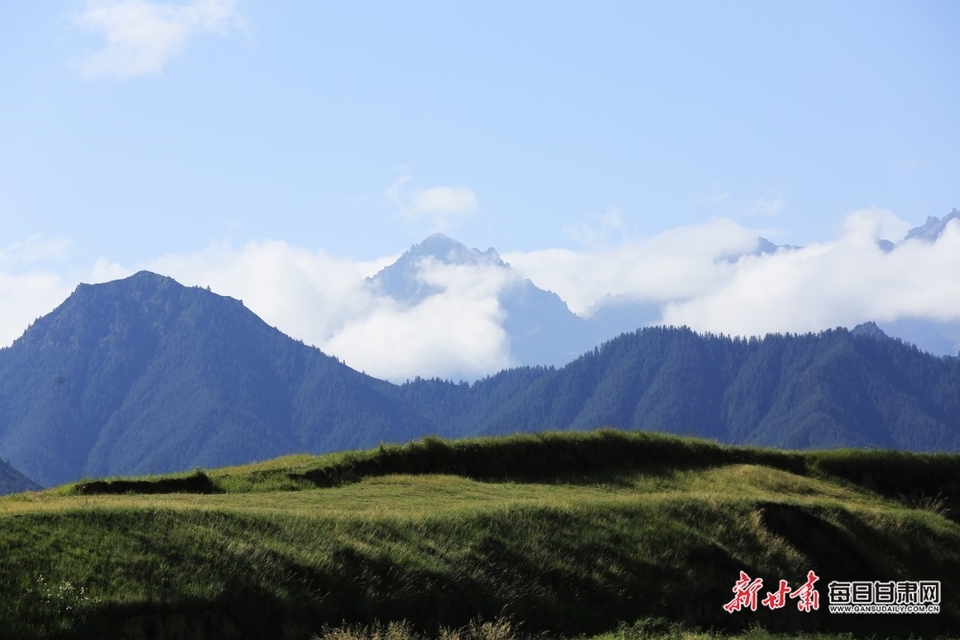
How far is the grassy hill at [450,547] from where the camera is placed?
24.5 meters

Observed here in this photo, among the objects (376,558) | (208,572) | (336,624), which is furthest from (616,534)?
(208,572)

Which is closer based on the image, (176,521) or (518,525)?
(176,521)

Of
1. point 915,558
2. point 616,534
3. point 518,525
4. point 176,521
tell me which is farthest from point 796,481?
point 176,521

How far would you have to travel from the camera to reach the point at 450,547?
98.3 feet

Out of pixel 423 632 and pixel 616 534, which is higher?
pixel 616 534

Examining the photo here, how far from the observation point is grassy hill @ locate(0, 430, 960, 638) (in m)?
24.5

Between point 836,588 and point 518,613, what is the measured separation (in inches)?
486

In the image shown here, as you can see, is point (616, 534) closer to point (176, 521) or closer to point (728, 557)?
point (728, 557)

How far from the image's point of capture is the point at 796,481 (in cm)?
4712

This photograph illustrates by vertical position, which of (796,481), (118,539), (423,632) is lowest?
(423,632)

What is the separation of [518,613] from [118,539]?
10845mm

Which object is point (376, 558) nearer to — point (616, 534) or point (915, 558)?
point (616, 534)

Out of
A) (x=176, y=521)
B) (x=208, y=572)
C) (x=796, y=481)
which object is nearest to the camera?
(x=208, y=572)

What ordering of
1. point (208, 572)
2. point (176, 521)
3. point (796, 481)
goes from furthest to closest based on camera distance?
point (796, 481), point (176, 521), point (208, 572)
